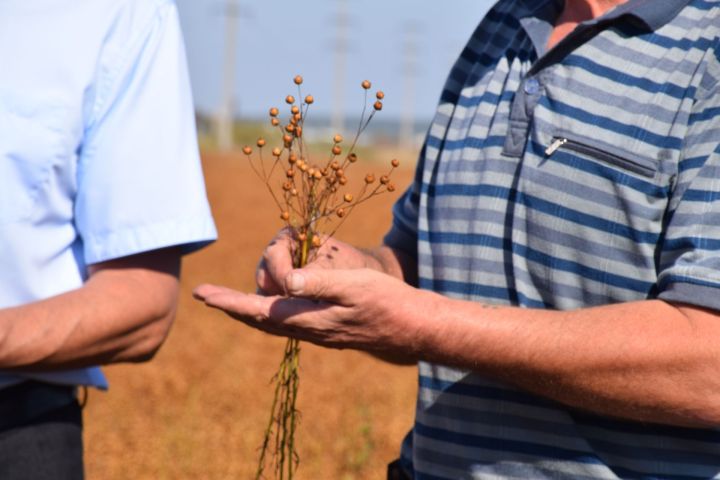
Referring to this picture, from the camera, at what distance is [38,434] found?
2412 millimetres

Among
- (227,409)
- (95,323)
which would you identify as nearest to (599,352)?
(95,323)

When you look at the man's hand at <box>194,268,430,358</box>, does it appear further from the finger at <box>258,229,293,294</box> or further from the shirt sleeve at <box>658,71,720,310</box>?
the shirt sleeve at <box>658,71,720,310</box>

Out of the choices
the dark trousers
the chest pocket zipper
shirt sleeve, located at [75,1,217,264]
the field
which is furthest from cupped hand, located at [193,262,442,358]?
the field

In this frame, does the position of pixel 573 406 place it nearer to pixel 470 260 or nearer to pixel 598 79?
pixel 470 260

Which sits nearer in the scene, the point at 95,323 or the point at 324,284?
the point at 324,284

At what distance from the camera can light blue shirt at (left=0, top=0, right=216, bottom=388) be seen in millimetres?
2383

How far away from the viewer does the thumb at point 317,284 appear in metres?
1.89

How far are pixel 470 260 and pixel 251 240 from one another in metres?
15.1

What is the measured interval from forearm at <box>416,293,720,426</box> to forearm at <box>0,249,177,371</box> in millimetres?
691

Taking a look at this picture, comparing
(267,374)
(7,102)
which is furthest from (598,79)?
(267,374)

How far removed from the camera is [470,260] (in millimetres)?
2266

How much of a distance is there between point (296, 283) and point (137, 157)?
2.33 ft

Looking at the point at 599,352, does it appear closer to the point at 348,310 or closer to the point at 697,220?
the point at 697,220

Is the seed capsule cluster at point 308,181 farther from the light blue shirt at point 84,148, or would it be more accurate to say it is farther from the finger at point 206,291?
the light blue shirt at point 84,148
